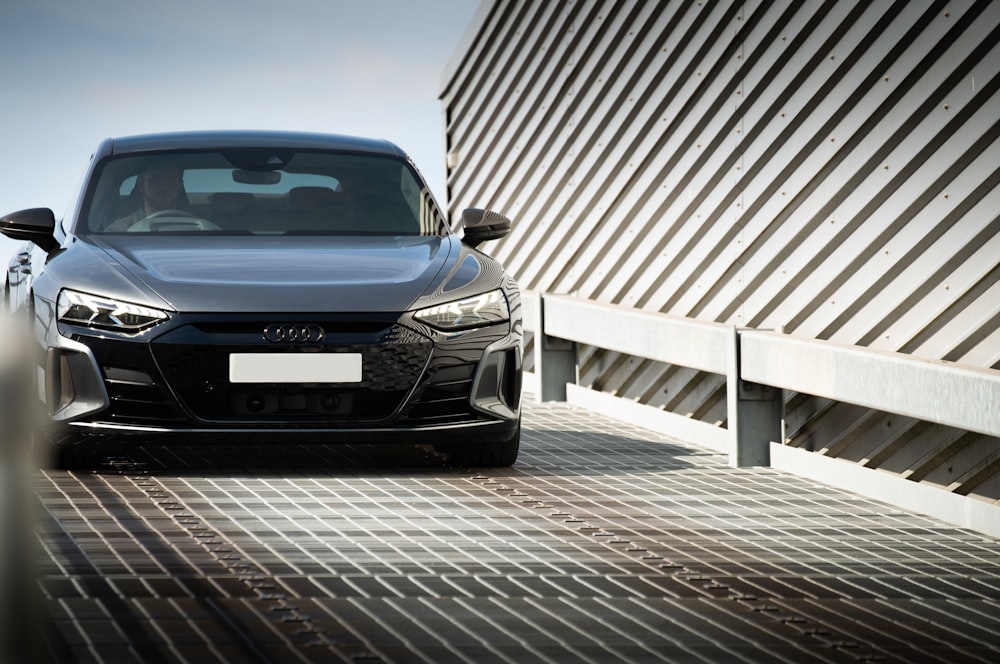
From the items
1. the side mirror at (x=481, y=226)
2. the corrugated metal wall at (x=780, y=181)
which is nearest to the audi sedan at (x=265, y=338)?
the side mirror at (x=481, y=226)

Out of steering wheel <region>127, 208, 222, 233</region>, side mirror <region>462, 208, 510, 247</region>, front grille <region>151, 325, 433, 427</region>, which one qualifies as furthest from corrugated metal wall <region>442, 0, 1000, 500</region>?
steering wheel <region>127, 208, 222, 233</region>

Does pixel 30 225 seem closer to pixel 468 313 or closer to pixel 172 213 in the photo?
pixel 172 213

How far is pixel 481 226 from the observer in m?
7.97

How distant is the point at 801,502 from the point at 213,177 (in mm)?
3157

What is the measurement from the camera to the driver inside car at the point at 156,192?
7854 mm

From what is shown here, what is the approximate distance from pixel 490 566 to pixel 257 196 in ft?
10.8

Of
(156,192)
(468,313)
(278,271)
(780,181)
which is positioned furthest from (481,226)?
(156,192)

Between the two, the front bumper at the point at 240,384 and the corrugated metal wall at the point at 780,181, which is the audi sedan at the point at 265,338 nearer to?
the front bumper at the point at 240,384

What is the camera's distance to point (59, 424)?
6875mm

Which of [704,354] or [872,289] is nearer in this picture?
[872,289]

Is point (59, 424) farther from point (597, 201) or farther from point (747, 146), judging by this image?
point (597, 201)

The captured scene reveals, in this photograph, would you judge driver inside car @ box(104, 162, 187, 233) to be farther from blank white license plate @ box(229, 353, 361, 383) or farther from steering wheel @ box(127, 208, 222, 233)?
blank white license plate @ box(229, 353, 361, 383)

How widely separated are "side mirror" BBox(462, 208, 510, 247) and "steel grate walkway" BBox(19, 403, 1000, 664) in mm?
1081

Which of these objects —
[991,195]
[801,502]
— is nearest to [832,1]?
[991,195]
